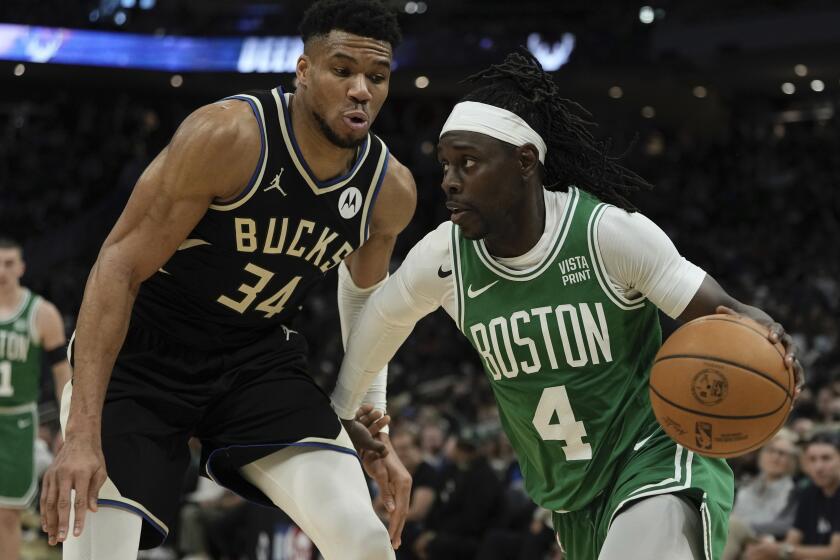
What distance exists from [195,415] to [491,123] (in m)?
1.32

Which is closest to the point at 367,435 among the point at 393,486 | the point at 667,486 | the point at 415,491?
the point at 393,486

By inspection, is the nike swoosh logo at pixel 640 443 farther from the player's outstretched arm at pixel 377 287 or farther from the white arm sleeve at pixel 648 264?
the player's outstretched arm at pixel 377 287

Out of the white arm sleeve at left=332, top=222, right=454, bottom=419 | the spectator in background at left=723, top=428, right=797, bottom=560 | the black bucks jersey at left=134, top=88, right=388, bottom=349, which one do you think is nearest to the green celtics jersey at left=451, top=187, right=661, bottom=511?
the white arm sleeve at left=332, top=222, right=454, bottom=419

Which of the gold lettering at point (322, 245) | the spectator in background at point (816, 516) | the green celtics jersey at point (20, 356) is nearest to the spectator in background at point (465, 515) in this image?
the spectator in background at point (816, 516)

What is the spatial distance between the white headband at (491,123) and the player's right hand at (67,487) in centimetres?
141

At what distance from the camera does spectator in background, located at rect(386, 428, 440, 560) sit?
8438mm

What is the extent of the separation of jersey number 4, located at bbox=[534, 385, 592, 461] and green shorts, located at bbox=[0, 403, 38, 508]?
13.7 feet

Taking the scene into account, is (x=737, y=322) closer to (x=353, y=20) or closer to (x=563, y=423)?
(x=563, y=423)

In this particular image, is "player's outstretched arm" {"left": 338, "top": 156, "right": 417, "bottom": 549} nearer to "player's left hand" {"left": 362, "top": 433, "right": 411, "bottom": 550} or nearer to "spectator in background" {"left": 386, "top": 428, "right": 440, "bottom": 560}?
"player's left hand" {"left": 362, "top": 433, "right": 411, "bottom": 550}

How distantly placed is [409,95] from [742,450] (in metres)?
22.3

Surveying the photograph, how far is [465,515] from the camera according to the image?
319 inches

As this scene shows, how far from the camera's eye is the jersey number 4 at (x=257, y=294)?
12.4 feet

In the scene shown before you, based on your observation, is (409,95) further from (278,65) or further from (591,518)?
(591,518)

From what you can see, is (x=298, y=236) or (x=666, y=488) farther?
(x=298, y=236)
